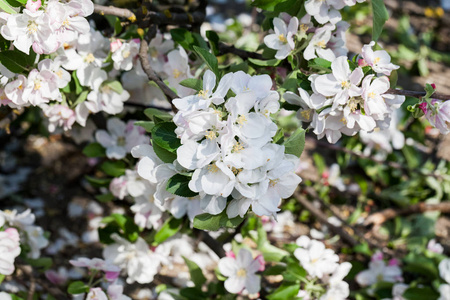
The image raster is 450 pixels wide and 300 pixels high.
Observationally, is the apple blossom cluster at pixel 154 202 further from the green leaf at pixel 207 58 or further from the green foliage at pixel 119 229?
the green leaf at pixel 207 58

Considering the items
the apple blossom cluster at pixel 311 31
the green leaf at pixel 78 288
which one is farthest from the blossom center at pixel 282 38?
the green leaf at pixel 78 288

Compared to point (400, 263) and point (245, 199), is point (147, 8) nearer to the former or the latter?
point (245, 199)

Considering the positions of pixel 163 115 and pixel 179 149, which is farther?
pixel 163 115

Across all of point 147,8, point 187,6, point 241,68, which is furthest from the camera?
point 187,6

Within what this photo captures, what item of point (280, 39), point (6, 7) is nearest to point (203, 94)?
point (280, 39)

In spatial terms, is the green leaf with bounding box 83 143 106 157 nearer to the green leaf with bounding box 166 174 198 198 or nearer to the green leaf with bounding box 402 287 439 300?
the green leaf with bounding box 166 174 198 198

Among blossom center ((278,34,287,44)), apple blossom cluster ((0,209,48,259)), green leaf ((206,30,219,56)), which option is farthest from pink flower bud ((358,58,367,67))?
apple blossom cluster ((0,209,48,259))

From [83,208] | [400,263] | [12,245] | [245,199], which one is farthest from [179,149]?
[83,208]
